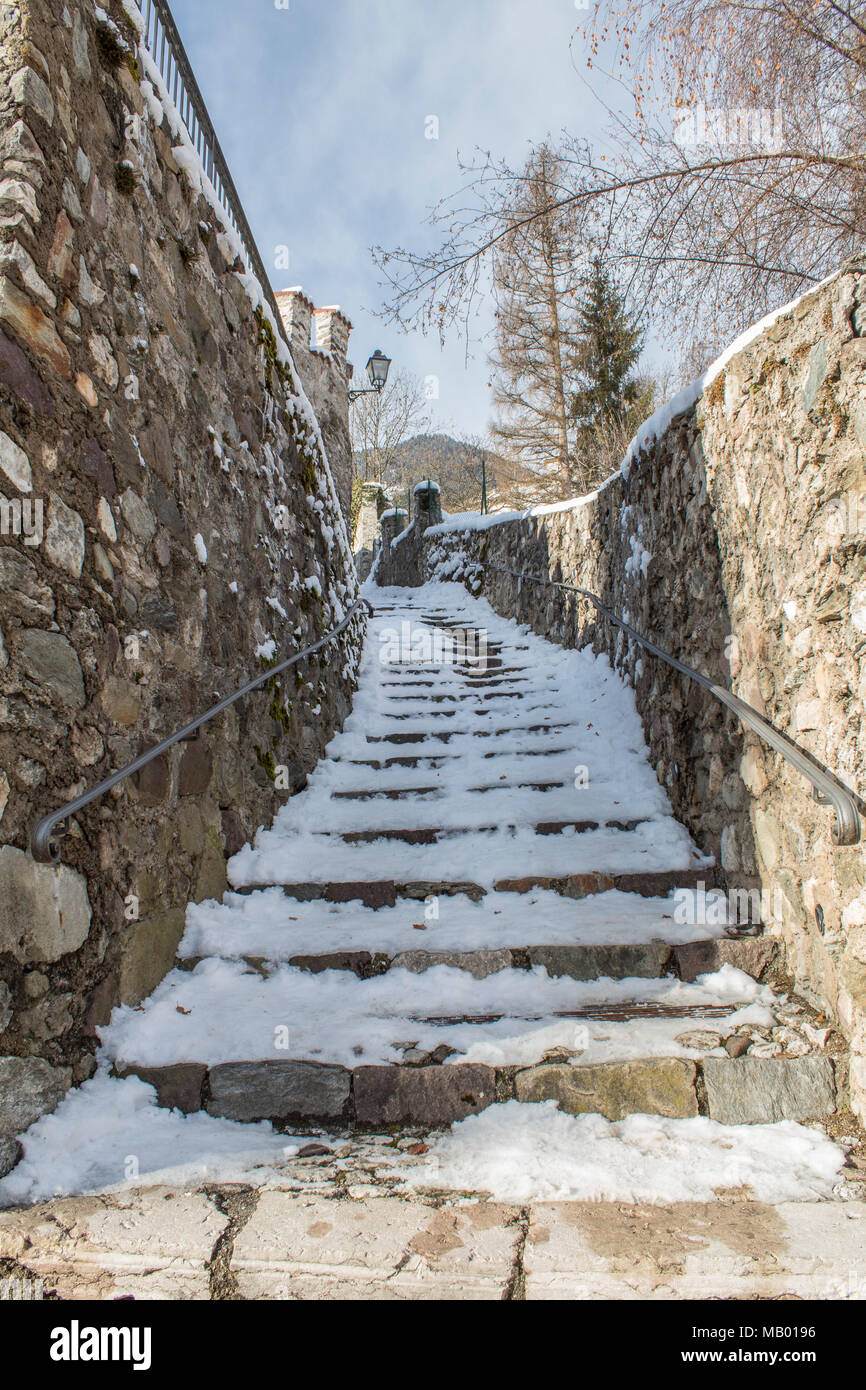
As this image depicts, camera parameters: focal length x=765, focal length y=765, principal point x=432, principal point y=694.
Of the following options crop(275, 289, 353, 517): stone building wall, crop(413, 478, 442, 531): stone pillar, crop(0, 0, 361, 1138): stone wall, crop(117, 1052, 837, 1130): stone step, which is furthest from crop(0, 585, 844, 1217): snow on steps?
crop(275, 289, 353, 517): stone building wall

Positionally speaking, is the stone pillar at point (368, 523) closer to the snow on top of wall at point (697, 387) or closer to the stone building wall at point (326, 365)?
the stone building wall at point (326, 365)

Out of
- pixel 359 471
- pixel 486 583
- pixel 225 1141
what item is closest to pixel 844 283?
pixel 225 1141

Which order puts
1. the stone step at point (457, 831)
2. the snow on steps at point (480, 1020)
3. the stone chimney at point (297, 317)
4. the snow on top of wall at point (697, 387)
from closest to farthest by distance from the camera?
the snow on steps at point (480, 1020) → the snow on top of wall at point (697, 387) → the stone step at point (457, 831) → the stone chimney at point (297, 317)

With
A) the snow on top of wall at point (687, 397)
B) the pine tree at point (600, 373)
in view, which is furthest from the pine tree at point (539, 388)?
the snow on top of wall at point (687, 397)

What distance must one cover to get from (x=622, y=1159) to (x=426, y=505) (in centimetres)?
1281

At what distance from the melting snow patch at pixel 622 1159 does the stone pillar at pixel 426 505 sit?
12382 millimetres

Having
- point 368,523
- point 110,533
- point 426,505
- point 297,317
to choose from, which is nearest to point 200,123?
point 110,533

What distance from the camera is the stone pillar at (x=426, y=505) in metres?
13.7

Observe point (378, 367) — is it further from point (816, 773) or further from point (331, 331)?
point (816, 773)

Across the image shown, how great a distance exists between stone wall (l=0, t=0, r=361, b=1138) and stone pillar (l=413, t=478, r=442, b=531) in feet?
32.9

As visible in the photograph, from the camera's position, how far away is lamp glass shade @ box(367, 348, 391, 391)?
13.5m

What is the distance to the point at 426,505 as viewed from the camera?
45.4 feet

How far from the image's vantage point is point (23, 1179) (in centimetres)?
176

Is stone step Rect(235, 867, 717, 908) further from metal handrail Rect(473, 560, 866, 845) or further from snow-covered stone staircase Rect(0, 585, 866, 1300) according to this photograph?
metal handrail Rect(473, 560, 866, 845)
